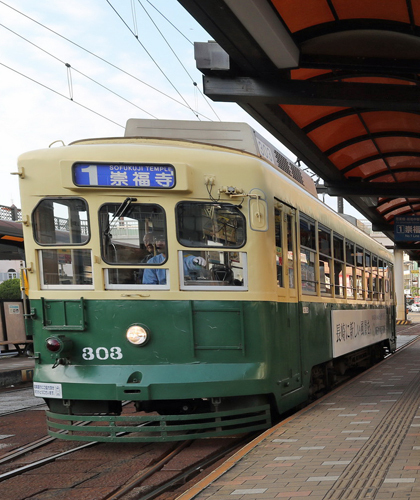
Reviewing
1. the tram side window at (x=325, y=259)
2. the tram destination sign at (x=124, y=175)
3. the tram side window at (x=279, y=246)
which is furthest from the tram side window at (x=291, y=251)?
the tram destination sign at (x=124, y=175)

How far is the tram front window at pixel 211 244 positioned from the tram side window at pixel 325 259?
2687 millimetres

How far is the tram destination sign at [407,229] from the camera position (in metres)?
18.3

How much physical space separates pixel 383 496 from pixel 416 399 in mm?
4713

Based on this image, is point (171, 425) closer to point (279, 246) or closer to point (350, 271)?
point (279, 246)

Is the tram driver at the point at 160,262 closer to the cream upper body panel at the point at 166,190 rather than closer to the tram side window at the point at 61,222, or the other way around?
the cream upper body panel at the point at 166,190

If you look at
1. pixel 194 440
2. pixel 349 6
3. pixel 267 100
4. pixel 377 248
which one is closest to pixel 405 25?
pixel 349 6

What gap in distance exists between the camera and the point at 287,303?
7309 millimetres

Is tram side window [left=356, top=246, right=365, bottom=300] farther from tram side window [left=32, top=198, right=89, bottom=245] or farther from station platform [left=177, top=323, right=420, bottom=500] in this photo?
tram side window [left=32, top=198, right=89, bottom=245]

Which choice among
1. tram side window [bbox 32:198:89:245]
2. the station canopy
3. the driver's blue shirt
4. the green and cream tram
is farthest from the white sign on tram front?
tram side window [bbox 32:198:89:245]

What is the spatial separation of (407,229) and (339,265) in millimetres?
8981

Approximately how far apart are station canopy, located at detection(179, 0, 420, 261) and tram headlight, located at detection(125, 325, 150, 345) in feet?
10.3

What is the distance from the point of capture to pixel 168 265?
6395 millimetres

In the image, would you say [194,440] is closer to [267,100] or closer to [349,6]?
[267,100]

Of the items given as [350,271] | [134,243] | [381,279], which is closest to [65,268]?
[134,243]
